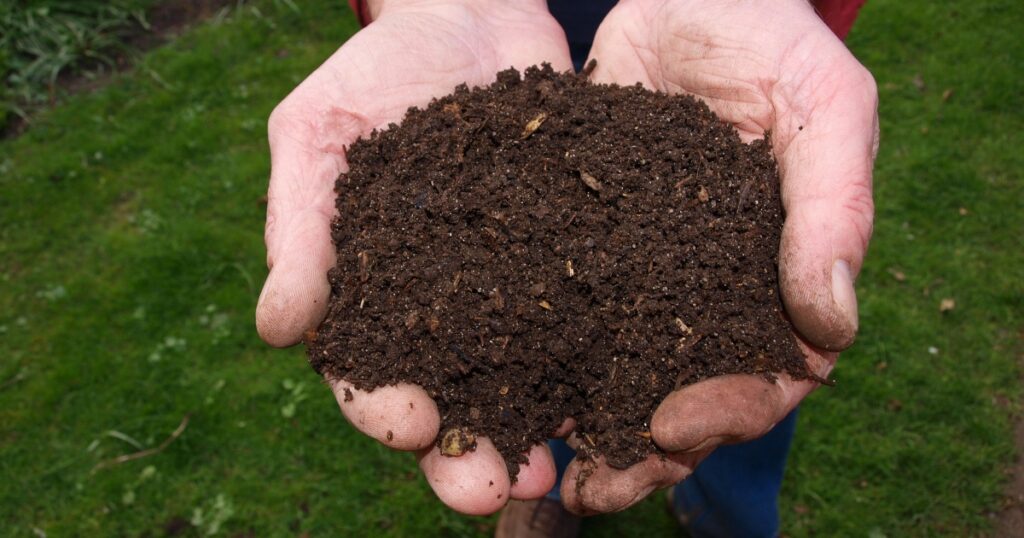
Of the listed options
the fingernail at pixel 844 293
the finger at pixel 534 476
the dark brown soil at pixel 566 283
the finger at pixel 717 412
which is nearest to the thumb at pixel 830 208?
the fingernail at pixel 844 293

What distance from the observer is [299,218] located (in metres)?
2.31

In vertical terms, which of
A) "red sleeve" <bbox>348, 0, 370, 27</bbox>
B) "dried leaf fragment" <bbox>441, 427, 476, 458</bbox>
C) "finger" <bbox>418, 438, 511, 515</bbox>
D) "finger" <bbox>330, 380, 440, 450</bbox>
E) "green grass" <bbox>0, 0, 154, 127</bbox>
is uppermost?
"red sleeve" <bbox>348, 0, 370, 27</bbox>

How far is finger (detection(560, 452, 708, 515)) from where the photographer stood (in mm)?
1994

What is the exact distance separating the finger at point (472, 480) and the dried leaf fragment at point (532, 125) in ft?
3.34

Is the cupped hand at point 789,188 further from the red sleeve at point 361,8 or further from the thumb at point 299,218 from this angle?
the red sleeve at point 361,8

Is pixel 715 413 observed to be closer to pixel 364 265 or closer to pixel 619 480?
pixel 619 480

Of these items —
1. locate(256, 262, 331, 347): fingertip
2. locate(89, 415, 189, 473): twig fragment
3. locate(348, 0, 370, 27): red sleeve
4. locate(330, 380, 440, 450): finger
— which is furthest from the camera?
locate(89, 415, 189, 473): twig fragment

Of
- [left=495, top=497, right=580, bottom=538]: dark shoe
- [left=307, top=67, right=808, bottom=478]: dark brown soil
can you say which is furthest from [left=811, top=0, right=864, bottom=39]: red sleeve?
[left=495, top=497, right=580, bottom=538]: dark shoe

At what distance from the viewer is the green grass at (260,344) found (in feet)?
11.8

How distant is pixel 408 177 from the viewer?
94.0 inches

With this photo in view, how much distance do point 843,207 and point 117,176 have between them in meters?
4.90

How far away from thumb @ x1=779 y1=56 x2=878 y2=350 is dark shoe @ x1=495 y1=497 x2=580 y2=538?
6.32ft

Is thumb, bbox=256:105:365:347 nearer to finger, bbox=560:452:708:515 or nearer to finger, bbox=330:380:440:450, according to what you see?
finger, bbox=330:380:440:450

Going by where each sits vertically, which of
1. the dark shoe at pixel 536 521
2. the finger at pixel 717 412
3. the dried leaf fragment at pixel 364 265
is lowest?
the dark shoe at pixel 536 521
